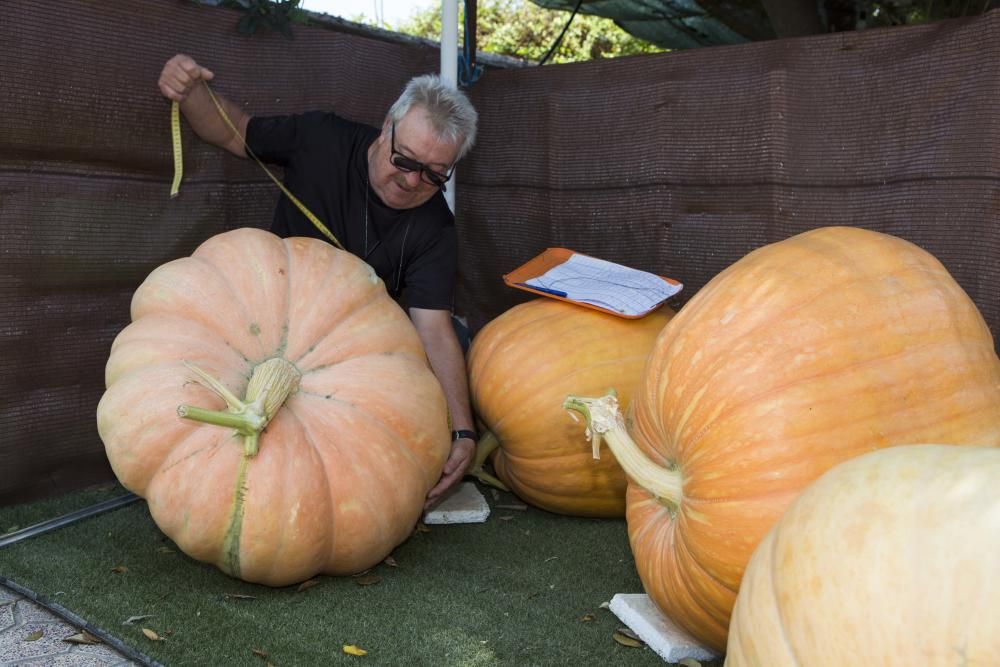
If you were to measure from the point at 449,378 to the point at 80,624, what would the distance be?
1.33 meters

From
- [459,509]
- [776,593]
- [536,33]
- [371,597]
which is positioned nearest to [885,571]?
[776,593]

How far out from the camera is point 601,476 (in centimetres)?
291

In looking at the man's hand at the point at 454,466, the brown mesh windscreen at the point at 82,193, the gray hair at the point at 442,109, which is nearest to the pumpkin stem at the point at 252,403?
the man's hand at the point at 454,466

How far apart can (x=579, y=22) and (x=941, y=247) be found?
15.8 meters

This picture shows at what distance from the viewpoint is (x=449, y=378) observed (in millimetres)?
3094

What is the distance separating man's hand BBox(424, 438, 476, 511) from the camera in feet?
9.56

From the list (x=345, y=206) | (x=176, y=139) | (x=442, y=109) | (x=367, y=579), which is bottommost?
(x=367, y=579)

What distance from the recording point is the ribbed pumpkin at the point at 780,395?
1.99 metres

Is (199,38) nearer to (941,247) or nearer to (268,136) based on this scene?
(268,136)

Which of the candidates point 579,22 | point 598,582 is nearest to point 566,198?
point 598,582

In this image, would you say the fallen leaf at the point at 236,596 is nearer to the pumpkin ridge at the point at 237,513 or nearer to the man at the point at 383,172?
the pumpkin ridge at the point at 237,513

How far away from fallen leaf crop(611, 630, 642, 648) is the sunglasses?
1710 millimetres

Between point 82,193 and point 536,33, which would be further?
point 536,33

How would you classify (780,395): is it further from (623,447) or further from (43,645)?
(43,645)
